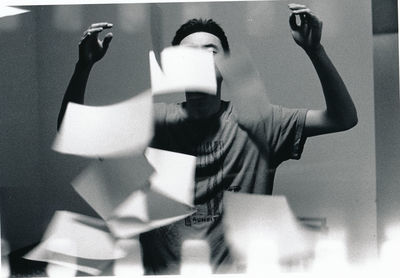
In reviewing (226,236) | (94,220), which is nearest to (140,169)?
(94,220)

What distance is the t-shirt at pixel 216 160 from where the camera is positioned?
2.89 meters

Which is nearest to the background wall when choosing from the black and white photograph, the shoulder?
the black and white photograph

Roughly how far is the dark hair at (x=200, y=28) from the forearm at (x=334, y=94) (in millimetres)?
433

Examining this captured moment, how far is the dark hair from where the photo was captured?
2895mm

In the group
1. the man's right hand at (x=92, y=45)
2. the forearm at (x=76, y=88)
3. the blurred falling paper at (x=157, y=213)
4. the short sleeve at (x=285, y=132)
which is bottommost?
the blurred falling paper at (x=157, y=213)

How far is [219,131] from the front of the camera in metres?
2.90

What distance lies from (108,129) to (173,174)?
0.39 meters

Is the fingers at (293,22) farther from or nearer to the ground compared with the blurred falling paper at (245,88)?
farther from the ground

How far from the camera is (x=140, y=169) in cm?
290

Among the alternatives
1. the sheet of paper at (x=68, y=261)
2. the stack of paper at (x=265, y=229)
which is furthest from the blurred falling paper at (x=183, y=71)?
the sheet of paper at (x=68, y=261)

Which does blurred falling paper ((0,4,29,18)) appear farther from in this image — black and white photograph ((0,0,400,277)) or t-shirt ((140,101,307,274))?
t-shirt ((140,101,307,274))

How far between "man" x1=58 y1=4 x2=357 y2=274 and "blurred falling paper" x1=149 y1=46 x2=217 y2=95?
3 cm

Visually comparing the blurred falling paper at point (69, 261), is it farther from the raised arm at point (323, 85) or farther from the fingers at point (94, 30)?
the raised arm at point (323, 85)

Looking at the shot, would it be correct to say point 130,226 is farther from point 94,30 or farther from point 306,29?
point 306,29
